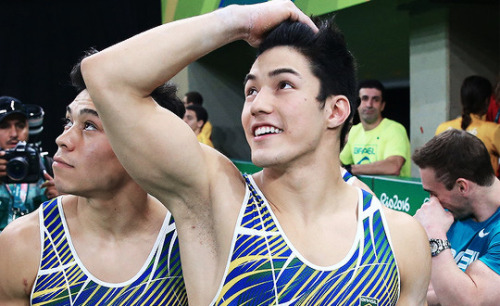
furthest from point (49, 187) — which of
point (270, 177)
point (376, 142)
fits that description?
point (376, 142)

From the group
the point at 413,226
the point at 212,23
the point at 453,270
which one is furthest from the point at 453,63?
the point at 212,23

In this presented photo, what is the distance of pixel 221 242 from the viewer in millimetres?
2008

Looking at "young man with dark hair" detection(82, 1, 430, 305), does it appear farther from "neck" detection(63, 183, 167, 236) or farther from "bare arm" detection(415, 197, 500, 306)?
"bare arm" detection(415, 197, 500, 306)

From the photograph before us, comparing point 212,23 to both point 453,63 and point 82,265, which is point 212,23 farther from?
point 453,63

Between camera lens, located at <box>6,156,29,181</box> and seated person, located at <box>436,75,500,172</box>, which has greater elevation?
seated person, located at <box>436,75,500,172</box>

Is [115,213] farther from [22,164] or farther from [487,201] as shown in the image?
[22,164]

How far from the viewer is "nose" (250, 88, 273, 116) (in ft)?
6.73

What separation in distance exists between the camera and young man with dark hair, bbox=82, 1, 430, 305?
7.51 feet

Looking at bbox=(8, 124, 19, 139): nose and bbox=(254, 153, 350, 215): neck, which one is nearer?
bbox=(254, 153, 350, 215): neck

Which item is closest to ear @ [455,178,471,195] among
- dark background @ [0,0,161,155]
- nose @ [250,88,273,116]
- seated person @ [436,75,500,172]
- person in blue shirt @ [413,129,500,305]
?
person in blue shirt @ [413,129,500,305]

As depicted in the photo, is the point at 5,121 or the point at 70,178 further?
the point at 5,121

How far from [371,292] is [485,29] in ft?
17.5

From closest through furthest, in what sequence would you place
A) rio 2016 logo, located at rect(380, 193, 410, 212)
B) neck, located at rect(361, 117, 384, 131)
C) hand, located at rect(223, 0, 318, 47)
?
hand, located at rect(223, 0, 318, 47) → rio 2016 logo, located at rect(380, 193, 410, 212) → neck, located at rect(361, 117, 384, 131)

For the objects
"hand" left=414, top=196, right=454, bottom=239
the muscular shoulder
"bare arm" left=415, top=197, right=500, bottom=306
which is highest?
the muscular shoulder
